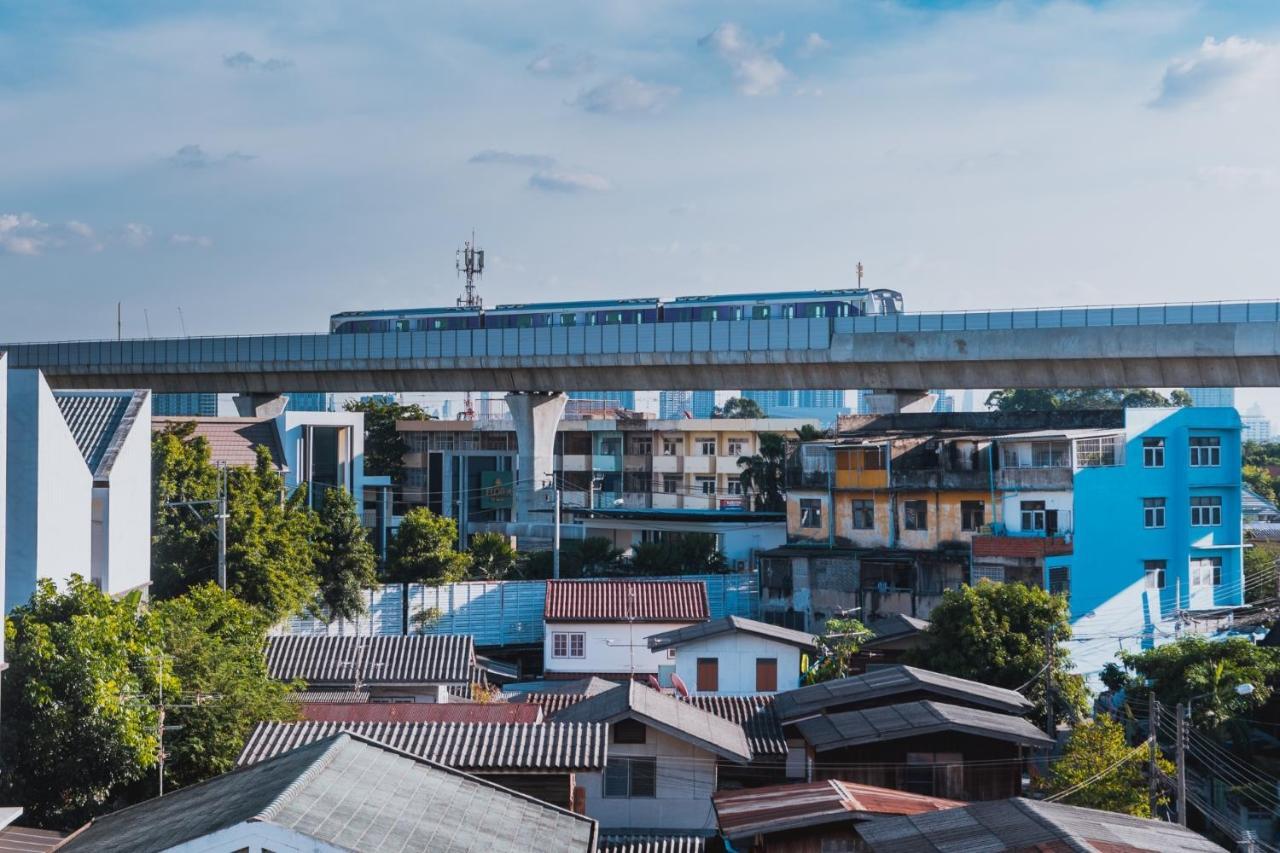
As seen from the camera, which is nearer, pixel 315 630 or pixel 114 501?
pixel 114 501

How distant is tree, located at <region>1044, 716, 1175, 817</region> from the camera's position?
15.2 metres

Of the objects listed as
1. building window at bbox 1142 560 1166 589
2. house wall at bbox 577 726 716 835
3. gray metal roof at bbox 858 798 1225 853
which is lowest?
house wall at bbox 577 726 716 835

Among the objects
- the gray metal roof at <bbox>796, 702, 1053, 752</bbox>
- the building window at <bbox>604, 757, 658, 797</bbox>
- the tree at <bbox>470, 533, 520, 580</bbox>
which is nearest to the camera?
the gray metal roof at <bbox>796, 702, 1053, 752</bbox>

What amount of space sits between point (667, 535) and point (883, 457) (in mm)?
12033

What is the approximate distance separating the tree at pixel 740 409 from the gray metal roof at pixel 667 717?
5402 centimetres

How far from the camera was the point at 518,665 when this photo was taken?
30.1 meters

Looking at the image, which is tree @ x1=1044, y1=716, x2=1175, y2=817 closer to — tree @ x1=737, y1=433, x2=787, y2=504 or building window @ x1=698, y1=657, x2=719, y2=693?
building window @ x1=698, y1=657, x2=719, y2=693

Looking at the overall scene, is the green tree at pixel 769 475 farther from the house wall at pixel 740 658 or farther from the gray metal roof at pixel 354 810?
the gray metal roof at pixel 354 810

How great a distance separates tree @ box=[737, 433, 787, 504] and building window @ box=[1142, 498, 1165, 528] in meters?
15.2

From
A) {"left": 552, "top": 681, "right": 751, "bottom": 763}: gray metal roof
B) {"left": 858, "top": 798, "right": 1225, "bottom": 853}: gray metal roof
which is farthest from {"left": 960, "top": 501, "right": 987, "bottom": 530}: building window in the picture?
{"left": 858, "top": 798, "right": 1225, "bottom": 853}: gray metal roof

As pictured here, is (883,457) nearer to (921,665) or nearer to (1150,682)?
(921,665)

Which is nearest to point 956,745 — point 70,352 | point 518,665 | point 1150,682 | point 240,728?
point 1150,682

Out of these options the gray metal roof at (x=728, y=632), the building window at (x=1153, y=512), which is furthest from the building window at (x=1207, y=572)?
the gray metal roof at (x=728, y=632)

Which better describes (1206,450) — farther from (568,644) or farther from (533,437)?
(533,437)
